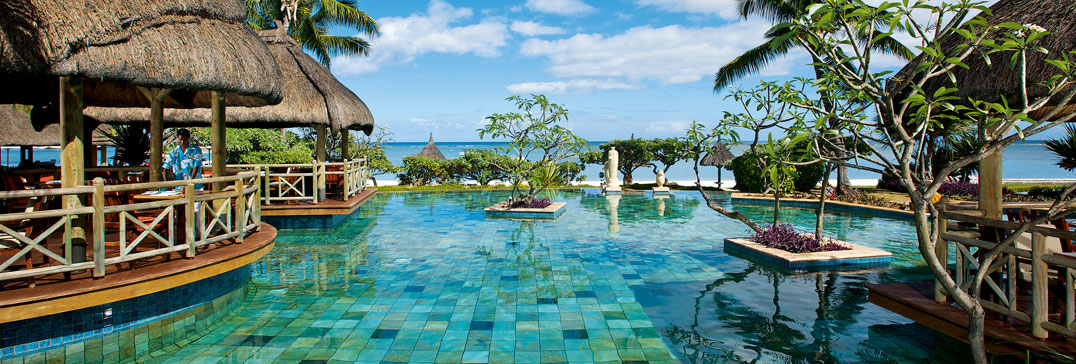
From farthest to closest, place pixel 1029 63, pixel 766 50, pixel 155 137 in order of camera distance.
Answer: pixel 766 50, pixel 155 137, pixel 1029 63

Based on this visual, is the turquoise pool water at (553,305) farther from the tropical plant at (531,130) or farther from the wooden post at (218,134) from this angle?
the tropical plant at (531,130)

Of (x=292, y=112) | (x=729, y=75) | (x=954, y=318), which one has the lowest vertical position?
(x=954, y=318)

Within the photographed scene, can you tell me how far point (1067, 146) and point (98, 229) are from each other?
1764 centimetres

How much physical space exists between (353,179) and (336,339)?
27.3 ft

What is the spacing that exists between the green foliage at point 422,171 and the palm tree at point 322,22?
5.30 metres

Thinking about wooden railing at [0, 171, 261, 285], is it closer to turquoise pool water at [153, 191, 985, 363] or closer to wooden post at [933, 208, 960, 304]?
turquoise pool water at [153, 191, 985, 363]

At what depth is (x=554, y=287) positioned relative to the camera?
6.61 metres

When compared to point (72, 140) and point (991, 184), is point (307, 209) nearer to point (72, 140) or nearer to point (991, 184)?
point (72, 140)

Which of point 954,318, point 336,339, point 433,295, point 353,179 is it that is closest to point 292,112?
point 353,179

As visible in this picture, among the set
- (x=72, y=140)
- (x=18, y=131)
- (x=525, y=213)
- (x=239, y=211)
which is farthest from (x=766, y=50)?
(x=18, y=131)

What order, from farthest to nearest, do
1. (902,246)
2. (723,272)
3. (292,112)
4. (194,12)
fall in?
(292,112), (902,246), (723,272), (194,12)

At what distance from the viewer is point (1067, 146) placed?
12656 millimetres

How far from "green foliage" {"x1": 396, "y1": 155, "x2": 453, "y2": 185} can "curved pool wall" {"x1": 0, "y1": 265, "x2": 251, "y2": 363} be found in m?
16.4

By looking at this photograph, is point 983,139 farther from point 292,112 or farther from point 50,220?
point 292,112
